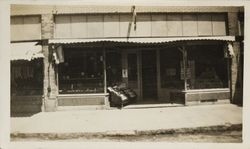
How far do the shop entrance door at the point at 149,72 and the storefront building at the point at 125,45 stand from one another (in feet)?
1.36

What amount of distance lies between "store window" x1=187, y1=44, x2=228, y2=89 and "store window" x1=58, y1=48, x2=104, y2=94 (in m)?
2.31

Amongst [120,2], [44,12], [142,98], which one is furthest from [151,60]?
[120,2]

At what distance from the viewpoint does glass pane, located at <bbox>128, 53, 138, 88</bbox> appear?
870 centimetres

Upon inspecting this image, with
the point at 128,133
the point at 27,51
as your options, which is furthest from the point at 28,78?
the point at 128,133

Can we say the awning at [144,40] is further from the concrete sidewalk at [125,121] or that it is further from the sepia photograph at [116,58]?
the concrete sidewalk at [125,121]

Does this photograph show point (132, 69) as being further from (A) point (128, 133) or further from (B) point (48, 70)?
(A) point (128, 133)

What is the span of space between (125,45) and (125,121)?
2609mm

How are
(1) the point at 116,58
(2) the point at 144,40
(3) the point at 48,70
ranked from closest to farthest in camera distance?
1. (2) the point at 144,40
2. (3) the point at 48,70
3. (1) the point at 116,58

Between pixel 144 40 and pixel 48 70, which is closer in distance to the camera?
pixel 144 40

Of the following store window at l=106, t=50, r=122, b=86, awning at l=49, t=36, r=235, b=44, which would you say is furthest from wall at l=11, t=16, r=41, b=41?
store window at l=106, t=50, r=122, b=86

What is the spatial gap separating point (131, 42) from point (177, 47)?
4.05 feet

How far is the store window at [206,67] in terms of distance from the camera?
319 inches

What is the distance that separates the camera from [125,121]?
622cm

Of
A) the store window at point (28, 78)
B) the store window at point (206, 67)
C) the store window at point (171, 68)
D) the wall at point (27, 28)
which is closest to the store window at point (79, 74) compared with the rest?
the store window at point (28, 78)
